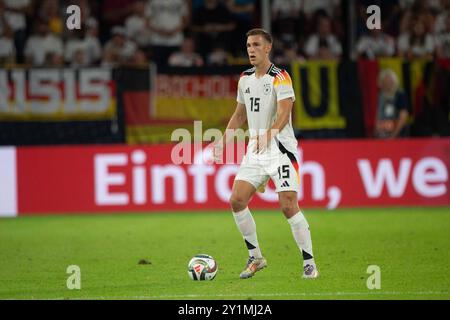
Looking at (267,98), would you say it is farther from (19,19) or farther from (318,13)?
(19,19)

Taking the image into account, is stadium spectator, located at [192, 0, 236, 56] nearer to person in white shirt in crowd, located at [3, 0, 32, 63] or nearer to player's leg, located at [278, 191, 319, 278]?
person in white shirt in crowd, located at [3, 0, 32, 63]

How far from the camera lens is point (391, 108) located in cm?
1720

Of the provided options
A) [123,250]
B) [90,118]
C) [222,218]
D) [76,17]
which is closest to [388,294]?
[123,250]

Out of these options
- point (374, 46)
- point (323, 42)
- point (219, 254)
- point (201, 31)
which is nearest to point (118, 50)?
point (201, 31)

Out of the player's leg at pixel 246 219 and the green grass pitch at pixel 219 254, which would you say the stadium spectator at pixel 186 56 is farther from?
the player's leg at pixel 246 219

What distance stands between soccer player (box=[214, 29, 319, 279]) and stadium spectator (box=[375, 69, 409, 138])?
26.0 ft

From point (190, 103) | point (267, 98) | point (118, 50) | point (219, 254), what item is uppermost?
point (118, 50)

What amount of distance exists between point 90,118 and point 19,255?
222 inches

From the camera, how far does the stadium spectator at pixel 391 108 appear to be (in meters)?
17.2

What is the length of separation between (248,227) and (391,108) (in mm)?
8181

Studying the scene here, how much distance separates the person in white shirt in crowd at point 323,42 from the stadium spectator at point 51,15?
464 cm

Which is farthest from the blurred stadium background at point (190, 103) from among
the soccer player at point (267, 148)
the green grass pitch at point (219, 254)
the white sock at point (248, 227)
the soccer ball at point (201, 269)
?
the soccer ball at point (201, 269)

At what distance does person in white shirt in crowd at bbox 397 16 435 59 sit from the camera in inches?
719

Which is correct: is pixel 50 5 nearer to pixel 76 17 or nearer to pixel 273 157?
pixel 76 17
